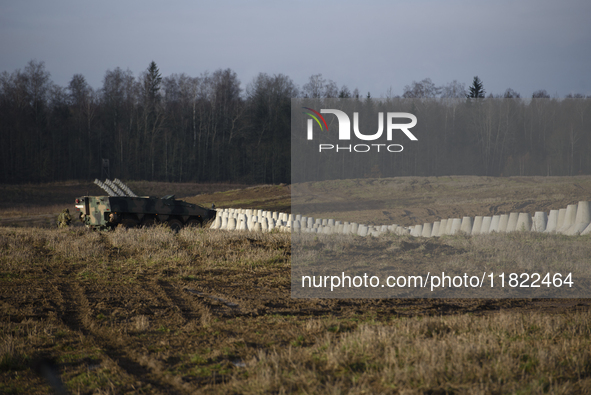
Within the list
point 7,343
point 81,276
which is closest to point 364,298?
point 7,343

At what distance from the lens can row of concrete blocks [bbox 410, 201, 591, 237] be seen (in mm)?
13492

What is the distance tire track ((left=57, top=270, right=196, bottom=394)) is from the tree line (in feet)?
148

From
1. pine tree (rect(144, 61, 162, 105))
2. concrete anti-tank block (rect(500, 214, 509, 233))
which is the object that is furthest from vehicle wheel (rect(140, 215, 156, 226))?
pine tree (rect(144, 61, 162, 105))

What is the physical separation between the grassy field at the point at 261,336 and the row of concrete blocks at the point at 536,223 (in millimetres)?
3112

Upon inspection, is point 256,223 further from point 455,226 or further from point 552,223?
point 552,223

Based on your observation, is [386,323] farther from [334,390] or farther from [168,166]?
[168,166]

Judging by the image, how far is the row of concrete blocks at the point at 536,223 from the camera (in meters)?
13.5

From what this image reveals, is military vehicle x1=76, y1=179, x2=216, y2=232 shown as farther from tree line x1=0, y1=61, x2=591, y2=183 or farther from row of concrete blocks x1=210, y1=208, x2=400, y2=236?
tree line x1=0, y1=61, x2=591, y2=183

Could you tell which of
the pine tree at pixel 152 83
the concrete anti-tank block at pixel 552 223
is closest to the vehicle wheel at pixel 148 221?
the concrete anti-tank block at pixel 552 223

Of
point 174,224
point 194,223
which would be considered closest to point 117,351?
point 174,224

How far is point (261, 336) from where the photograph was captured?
216 inches

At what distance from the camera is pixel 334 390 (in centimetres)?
355

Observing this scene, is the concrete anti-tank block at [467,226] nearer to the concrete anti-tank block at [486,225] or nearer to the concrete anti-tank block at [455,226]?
the concrete anti-tank block at [455,226]

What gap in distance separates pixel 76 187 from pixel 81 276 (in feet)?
152
